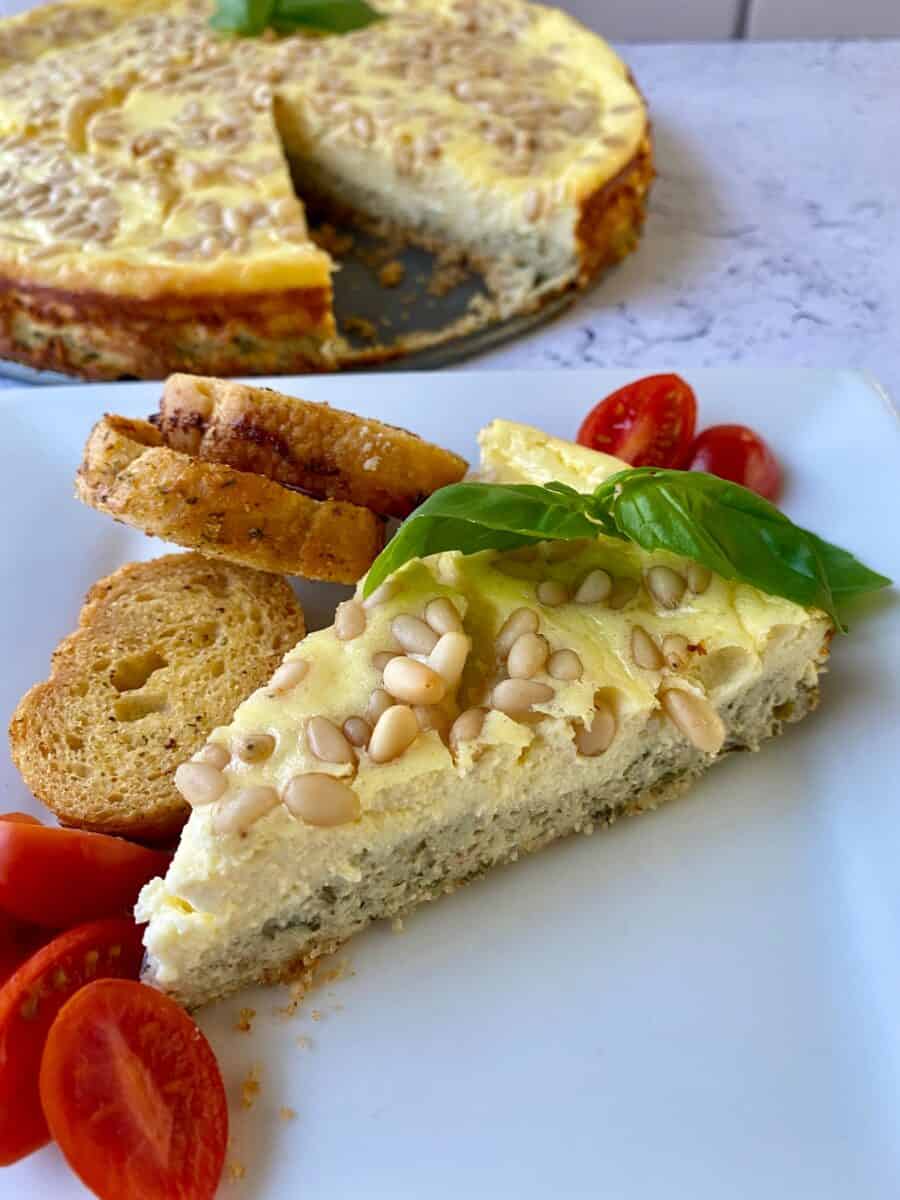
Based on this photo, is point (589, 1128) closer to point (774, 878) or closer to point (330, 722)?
point (774, 878)

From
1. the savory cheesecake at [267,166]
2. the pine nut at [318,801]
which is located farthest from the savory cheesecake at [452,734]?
the savory cheesecake at [267,166]

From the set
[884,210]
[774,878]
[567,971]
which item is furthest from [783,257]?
[567,971]

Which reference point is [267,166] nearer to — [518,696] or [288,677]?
[288,677]

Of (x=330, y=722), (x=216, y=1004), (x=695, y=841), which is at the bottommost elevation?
(x=216, y=1004)

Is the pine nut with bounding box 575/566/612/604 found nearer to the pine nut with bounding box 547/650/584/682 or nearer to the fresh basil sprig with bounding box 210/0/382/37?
the pine nut with bounding box 547/650/584/682

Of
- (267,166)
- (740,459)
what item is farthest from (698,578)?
(267,166)

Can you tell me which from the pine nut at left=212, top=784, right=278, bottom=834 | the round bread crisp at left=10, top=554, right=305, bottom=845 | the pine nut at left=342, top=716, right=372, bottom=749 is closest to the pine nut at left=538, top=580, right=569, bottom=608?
the pine nut at left=342, top=716, right=372, bottom=749

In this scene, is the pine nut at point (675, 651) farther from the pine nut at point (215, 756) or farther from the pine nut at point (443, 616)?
the pine nut at point (215, 756)
